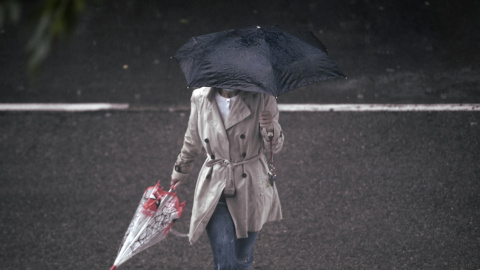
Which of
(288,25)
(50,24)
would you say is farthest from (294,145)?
(50,24)

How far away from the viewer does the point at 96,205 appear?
17.3ft

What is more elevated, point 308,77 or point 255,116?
point 308,77

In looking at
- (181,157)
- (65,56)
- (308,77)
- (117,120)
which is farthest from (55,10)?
(65,56)

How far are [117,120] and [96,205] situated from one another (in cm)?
139

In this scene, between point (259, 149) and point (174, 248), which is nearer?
point (259, 149)

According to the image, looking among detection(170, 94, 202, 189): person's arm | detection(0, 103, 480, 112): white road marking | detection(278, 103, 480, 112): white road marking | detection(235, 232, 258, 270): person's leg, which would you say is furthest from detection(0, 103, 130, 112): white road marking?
detection(235, 232, 258, 270): person's leg

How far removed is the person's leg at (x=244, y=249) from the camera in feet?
12.6

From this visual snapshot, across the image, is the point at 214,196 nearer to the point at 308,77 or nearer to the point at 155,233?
the point at 155,233

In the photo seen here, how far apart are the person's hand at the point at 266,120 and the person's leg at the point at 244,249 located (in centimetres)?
79

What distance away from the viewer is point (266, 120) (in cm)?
353

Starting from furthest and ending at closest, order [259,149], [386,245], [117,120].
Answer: [117,120] < [386,245] < [259,149]

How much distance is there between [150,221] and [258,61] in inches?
52.2

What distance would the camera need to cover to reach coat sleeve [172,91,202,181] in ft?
12.4

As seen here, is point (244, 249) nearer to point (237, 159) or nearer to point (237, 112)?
point (237, 159)
